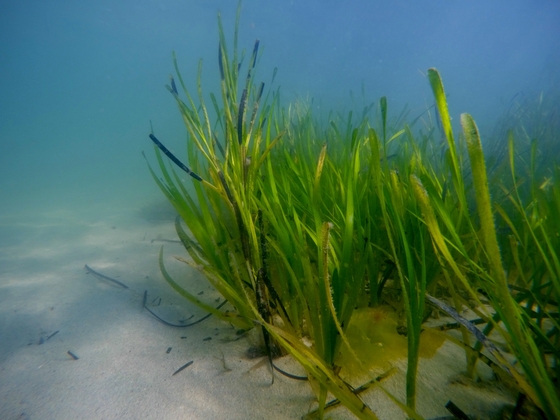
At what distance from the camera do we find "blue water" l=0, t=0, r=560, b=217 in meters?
33.5

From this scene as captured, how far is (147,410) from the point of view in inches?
46.3

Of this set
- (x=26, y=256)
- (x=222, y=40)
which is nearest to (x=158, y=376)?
(x=222, y=40)

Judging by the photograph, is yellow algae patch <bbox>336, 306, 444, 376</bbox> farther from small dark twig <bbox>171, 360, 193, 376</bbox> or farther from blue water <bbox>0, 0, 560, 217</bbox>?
blue water <bbox>0, 0, 560, 217</bbox>

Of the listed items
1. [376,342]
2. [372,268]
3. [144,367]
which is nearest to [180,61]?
[144,367]

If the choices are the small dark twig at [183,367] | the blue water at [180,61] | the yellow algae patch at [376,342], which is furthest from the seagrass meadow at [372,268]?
the blue water at [180,61]

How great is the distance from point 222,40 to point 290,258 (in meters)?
1.16

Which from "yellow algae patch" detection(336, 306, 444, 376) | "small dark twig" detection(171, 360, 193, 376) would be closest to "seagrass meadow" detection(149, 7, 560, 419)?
"yellow algae patch" detection(336, 306, 444, 376)

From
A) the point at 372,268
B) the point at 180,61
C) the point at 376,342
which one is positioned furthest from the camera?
the point at 180,61

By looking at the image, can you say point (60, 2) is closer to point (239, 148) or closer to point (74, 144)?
point (239, 148)

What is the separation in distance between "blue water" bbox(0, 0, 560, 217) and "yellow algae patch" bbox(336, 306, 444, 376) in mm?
15352

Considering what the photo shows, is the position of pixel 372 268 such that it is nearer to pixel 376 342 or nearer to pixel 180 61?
pixel 376 342

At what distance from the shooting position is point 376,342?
4.23ft

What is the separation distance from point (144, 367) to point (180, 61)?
86.1 metres

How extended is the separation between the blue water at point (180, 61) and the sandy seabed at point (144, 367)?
529 inches
